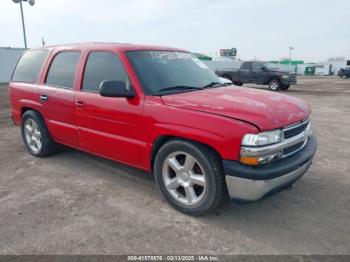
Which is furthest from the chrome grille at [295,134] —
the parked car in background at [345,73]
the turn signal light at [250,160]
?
the parked car in background at [345,73]

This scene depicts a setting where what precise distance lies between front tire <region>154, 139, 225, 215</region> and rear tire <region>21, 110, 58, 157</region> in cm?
247

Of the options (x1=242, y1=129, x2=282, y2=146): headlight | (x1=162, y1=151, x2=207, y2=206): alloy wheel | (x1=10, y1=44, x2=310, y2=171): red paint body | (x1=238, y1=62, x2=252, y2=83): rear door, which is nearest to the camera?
(x1=242, y1=129, x2=282, y2=146): headlight

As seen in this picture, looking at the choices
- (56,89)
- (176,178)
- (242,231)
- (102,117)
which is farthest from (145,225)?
(56,89)

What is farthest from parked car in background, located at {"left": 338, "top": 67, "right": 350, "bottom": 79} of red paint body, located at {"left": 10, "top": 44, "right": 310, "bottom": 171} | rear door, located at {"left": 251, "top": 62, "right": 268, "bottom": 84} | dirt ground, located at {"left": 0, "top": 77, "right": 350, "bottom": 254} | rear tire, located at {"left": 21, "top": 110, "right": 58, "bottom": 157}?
rear tire, located at {"left": 21, "top": 110, "right": 58, "bottom": 157}

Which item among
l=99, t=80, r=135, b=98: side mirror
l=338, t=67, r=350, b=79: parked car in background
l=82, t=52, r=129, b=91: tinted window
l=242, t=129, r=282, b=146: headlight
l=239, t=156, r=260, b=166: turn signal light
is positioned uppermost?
l=82, t=52, r=129, b=91: tinted window

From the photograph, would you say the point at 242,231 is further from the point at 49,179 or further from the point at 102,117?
the point at 49,179

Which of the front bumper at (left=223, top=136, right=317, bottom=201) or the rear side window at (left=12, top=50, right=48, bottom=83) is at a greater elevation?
the rear side window at (left=12, top=50, right=48, bottom=83)

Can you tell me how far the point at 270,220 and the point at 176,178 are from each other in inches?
43.1

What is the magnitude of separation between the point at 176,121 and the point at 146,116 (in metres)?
0.44

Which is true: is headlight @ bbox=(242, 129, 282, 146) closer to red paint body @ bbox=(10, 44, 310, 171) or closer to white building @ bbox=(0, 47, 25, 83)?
red paint body @ bbox=(10, 44, 310, 171)

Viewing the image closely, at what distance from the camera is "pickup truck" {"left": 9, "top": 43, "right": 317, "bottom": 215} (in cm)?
301

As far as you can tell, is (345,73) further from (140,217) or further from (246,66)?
(140,217)

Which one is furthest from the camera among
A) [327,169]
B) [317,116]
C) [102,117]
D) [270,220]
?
[317,116]

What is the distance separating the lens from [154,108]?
139 inches
